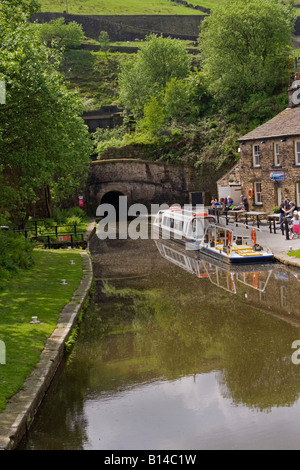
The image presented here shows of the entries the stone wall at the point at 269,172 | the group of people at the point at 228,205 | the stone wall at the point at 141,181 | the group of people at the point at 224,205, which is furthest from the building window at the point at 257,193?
the stone wall at the point at 141,181

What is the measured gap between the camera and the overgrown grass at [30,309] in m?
9.59

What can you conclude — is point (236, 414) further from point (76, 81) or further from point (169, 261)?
point (76, 81)

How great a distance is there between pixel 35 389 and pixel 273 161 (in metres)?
24.5

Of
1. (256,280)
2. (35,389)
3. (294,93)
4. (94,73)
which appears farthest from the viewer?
(94,73)

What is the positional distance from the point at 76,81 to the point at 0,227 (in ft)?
162

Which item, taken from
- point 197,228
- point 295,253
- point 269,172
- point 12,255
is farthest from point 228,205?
point 12,255

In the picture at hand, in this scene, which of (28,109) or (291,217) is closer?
(28,109)

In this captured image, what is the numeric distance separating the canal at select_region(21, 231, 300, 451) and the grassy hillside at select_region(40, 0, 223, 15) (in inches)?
3164

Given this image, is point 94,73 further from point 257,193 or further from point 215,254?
point 215,254

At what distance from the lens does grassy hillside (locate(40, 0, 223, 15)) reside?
89688 millimetres

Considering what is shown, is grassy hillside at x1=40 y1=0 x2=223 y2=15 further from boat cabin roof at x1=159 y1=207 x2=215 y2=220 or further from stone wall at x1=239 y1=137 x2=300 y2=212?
boat cabin roof at x1=159 y1=207 x2=215 y2=220

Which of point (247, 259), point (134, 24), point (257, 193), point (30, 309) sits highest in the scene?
point (134, 24)

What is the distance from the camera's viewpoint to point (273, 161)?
102ft
